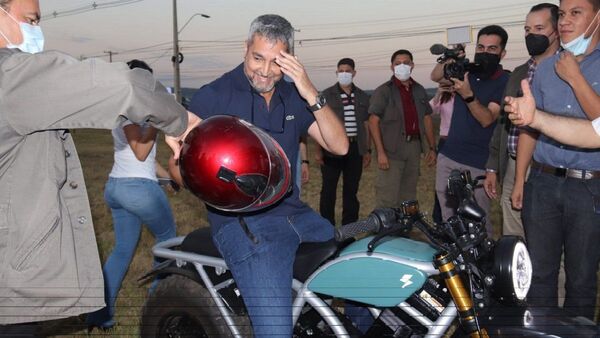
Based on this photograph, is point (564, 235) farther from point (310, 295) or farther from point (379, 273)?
point (310, 295)

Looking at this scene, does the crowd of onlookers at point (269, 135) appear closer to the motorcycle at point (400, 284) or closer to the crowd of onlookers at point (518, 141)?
the crowd of onlookers at point (518, 141)

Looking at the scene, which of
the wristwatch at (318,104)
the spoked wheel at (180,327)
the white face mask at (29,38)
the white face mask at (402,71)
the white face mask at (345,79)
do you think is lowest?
the spoked wheel at (180,327)

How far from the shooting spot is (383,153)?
7.59m

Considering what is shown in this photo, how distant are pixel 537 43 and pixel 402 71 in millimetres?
2964

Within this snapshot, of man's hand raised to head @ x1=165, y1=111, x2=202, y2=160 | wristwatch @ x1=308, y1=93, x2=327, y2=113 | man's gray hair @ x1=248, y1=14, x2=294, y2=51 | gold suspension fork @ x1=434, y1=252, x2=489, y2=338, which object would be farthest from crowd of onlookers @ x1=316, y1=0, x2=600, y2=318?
man's hand raised to head @ x1=165, y1=111, x2=202, y2=160

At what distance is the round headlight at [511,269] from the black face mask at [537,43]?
2613mm

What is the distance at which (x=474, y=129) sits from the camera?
19.7ft

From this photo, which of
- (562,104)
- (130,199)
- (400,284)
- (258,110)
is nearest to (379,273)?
(400,284)

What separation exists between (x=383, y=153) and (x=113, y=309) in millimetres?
3887

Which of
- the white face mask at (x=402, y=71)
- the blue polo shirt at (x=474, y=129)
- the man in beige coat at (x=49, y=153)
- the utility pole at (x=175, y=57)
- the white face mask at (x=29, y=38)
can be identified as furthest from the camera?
the utility pole at (x=175, y=57)

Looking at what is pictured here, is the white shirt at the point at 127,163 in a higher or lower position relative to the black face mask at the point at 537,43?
lower

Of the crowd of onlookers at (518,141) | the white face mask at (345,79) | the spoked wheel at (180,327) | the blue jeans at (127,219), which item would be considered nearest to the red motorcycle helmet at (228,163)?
the spoked wheel at (180,327)

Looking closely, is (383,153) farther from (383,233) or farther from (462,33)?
(383,233)

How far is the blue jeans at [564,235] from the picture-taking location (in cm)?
384
